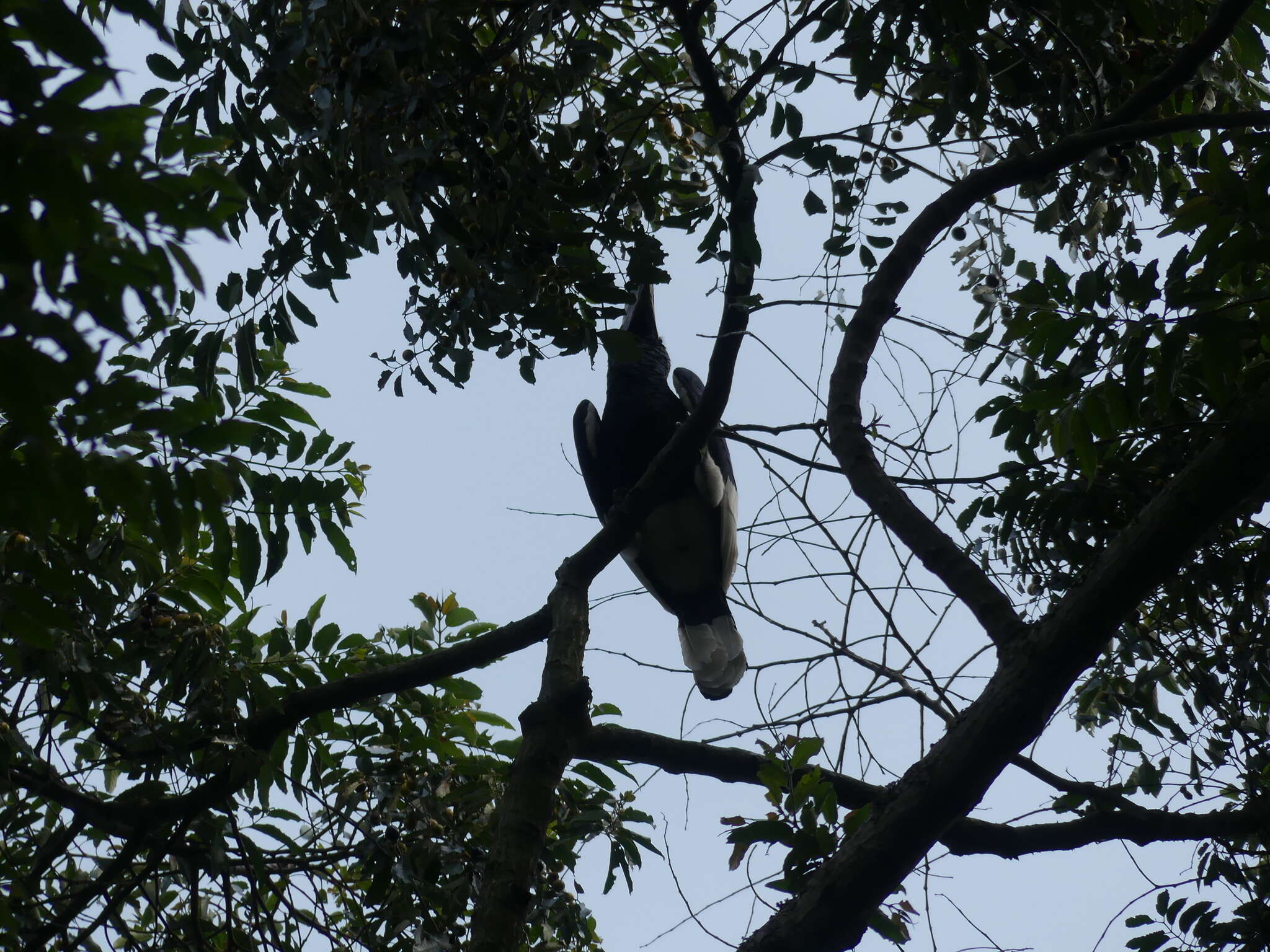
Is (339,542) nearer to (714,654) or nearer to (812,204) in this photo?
(812,204)

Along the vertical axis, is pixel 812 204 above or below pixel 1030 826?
above

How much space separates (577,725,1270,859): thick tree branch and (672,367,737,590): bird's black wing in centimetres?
168

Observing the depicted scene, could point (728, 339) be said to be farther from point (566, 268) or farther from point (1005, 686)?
point (1005, 686)

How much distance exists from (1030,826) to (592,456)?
2.22m

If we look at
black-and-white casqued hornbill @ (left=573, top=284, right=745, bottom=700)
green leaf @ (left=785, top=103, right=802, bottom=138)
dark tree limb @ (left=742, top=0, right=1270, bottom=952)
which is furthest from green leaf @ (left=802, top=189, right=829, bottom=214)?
black-and-white casqued hornbill @ (left=573, top=284, right=745, bottom=700)

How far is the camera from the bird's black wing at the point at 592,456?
12.6 ft

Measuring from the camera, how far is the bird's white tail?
365 cm

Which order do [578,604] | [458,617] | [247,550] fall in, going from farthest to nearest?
[458,617] → [578,604] → [247,550]

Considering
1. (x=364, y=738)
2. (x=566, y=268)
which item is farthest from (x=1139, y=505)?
(x=364, y=738)

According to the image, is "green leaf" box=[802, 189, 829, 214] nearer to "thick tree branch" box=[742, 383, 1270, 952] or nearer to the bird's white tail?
"thick tree branch" box=[742, 383, 1270, 952]

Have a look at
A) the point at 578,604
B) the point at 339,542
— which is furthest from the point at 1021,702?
the point at 339,542

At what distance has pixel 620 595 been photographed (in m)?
2.59

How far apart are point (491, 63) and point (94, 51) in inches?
40.0

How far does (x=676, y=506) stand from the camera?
3697mm
